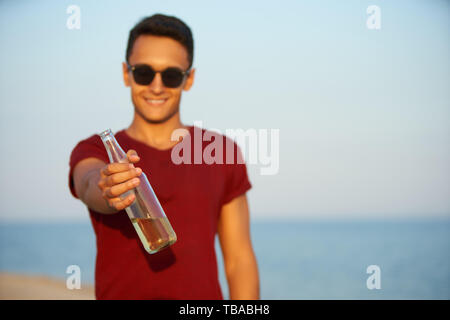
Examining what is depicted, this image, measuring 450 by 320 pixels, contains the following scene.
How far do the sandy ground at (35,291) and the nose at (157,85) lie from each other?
535 cm

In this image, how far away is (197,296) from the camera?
2.50 meters

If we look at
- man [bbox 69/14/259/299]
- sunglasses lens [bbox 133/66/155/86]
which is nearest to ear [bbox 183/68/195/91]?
man [bbox 69/14/259/299]

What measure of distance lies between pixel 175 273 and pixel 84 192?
0.61 m

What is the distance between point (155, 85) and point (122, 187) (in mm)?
1079

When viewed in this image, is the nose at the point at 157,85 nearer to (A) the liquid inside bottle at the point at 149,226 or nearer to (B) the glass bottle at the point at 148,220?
(B) the glass bottle at the point at 148,220

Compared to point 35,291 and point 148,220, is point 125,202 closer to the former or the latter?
point 148,220

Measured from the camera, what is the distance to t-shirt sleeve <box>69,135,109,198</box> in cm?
246

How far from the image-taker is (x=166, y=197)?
2.53 m

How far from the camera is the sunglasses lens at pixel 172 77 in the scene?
8.95ft

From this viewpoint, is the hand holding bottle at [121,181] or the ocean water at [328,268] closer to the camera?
the hand holding bottle at [121,181]

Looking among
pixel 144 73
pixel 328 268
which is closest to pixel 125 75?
pixel 144 73

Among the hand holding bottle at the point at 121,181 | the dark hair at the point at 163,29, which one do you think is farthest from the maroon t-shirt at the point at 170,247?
the hand holding bottle at the point at 121,181

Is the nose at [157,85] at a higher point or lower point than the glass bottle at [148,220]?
higher

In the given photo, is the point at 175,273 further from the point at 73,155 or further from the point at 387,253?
the point at 387,253
